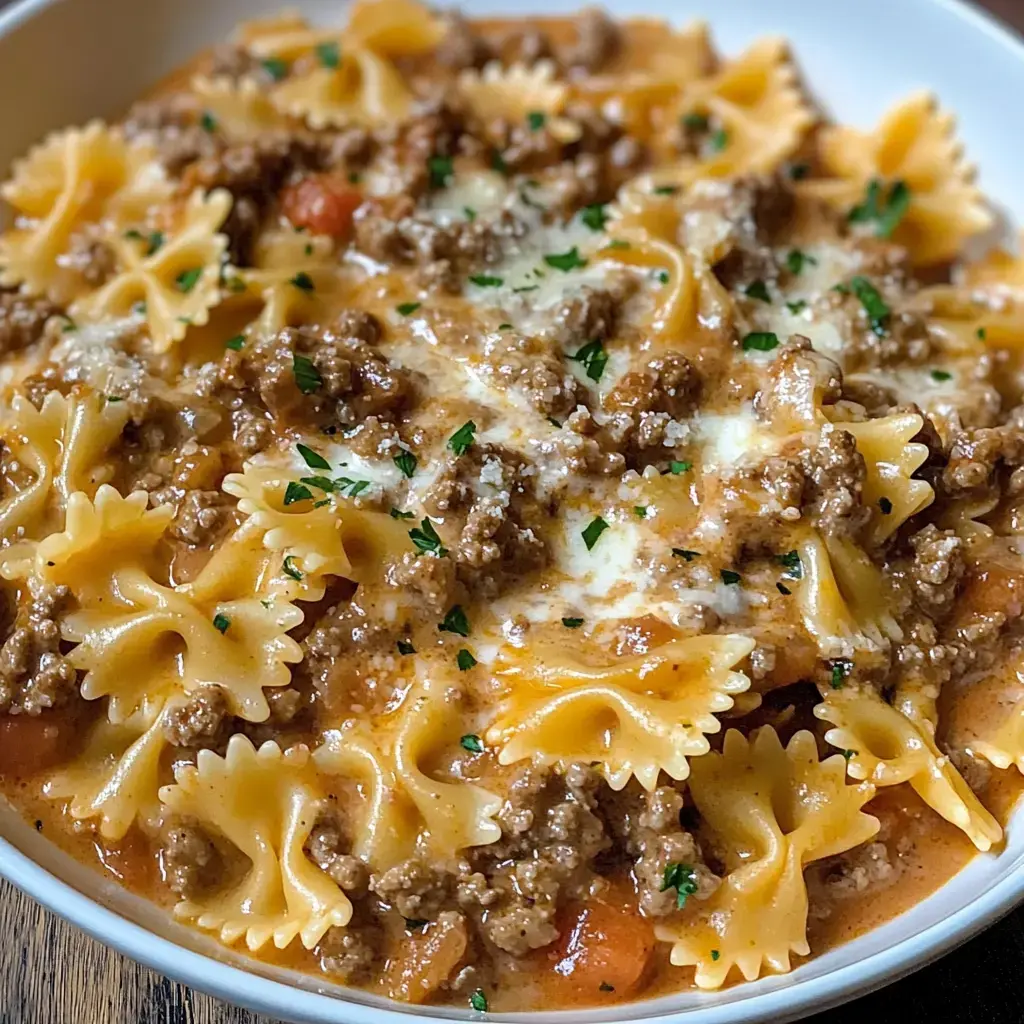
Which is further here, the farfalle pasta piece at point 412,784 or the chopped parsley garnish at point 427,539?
the chopped parsley garnish at point 427,539

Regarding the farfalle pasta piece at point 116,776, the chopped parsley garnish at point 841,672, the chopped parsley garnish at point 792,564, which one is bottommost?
the farfalle pasta piece at point 116,776

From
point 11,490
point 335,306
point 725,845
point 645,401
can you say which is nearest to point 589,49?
point 335,306

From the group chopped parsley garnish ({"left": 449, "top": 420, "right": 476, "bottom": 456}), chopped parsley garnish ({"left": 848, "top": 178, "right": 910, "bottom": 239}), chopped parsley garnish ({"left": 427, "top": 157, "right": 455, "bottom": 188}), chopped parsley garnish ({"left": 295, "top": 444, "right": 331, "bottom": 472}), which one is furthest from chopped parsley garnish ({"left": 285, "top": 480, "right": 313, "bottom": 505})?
chopped parsley garnish ({"left": 848, "top": 178, "right": 910, "bottom": 239})

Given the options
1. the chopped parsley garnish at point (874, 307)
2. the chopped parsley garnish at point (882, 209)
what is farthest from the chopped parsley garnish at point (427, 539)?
the chopped parsley garnish at point (882, 209)

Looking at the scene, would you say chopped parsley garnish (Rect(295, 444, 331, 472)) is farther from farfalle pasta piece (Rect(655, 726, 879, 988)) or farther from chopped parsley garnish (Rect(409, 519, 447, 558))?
farfalle pasta piece (Rect(655, 726, 879, 988))

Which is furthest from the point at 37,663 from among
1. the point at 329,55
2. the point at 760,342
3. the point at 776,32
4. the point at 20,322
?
the point at 776,32

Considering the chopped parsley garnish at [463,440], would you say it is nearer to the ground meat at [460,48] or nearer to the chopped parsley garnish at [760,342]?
the chopped parsley garnish at [760,342]
